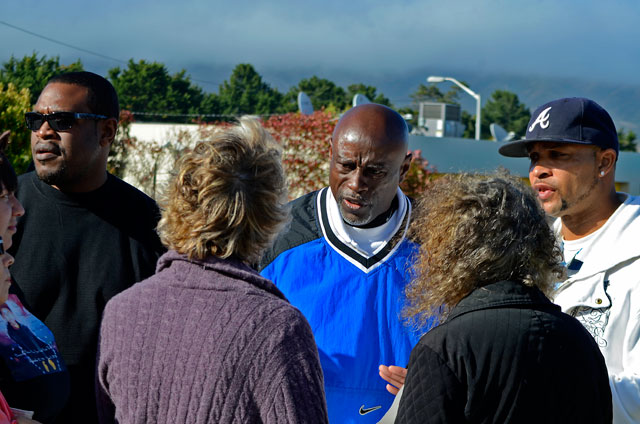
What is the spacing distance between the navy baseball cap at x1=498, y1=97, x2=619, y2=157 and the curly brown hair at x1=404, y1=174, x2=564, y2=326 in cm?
112

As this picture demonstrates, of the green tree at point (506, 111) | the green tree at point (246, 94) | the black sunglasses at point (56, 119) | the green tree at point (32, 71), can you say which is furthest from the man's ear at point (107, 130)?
the green tree at point (506, 111)

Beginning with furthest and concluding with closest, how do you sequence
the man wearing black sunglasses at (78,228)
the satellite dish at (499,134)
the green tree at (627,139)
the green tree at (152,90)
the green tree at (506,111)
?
the green tree at (506,111) → the green tree at (627,139) → the green tree at (152,90) → the satellite dish at (499,134) → the man wearing black sunglasses at (78,228)

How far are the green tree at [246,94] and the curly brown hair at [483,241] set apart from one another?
87044mm

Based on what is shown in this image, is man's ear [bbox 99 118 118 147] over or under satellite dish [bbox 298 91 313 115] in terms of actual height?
under

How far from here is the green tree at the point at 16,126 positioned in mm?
10188

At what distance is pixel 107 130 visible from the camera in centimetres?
323

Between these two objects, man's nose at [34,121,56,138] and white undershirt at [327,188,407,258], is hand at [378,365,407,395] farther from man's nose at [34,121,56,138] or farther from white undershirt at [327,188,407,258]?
man's nose at [34,121,56,138]

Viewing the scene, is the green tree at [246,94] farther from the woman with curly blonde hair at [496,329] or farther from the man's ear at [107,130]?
the woman with curly blonde hair at [496,329]

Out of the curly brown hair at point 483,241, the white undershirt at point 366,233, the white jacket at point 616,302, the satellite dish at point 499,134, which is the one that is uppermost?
the satellite dish at point 499,134

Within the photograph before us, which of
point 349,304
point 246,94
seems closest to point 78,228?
point 349,304

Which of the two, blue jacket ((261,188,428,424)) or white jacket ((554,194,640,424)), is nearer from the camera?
white jacket ((554,194,640,424))

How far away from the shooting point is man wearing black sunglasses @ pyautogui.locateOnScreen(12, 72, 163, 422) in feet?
9.04

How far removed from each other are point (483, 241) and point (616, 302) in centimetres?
104

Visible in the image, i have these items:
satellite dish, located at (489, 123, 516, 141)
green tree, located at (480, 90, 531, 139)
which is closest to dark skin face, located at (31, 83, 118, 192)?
satellite dish, located at (489, 123, 516, 141)
